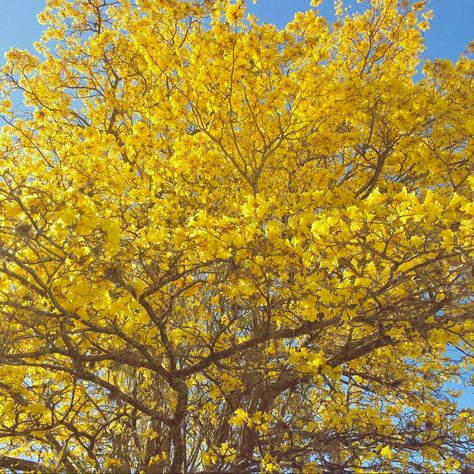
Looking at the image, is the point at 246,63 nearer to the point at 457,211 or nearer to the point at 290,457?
the point at 457,211

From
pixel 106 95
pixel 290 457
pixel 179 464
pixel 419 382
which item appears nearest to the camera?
pixel 290 457

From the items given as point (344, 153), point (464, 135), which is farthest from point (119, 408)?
point (464, 135)

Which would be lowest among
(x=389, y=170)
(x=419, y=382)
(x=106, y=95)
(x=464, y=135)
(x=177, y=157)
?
(x=419, y=382)

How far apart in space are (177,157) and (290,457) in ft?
10.0

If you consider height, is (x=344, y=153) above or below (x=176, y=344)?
above

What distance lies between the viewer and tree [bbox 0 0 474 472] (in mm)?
3182

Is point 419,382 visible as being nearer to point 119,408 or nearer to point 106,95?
point 119,408

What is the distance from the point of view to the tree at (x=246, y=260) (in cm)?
318

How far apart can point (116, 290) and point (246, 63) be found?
8.45ft

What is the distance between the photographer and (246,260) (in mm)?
3311

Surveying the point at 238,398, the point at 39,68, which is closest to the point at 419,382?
the point at 238,398

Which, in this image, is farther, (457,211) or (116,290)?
(116,290)

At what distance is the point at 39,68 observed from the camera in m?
7.20

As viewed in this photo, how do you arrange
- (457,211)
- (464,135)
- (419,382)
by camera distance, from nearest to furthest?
(457,211) → (464,135) → (419,382)
